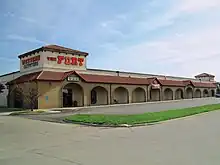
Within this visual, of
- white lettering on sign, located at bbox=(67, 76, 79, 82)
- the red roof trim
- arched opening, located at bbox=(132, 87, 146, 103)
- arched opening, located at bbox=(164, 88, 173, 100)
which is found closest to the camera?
the red roof trim

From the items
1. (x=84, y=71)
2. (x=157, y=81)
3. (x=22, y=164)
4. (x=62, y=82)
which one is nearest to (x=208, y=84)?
(x=157, y=81)

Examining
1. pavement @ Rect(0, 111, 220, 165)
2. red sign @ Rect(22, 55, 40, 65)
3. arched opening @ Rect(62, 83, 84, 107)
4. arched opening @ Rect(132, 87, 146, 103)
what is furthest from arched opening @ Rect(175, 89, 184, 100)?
pavement @ Rect(0, 111, 220, 165)

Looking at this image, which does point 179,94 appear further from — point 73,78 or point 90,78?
point 73,78

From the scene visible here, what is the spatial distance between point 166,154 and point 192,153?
77 centimetres

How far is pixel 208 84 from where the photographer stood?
68.0 m

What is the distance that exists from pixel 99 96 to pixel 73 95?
4.86m

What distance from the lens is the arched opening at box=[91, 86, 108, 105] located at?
135 ft

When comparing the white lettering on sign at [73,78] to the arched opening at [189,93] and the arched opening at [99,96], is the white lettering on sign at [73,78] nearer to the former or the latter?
the arched opening at [99,96]

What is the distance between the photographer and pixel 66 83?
35438mm

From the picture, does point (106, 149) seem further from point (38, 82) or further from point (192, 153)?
point (38, 82)

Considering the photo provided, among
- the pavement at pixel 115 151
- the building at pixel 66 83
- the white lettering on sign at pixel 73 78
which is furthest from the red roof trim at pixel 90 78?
the pavement at pixel 115 151

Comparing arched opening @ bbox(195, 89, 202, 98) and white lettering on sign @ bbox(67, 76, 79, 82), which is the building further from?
arched opening @ bbox(195, 89, 202, 98)

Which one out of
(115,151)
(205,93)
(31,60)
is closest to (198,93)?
A: (205,93)

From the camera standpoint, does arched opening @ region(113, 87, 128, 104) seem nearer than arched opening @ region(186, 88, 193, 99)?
Yes
